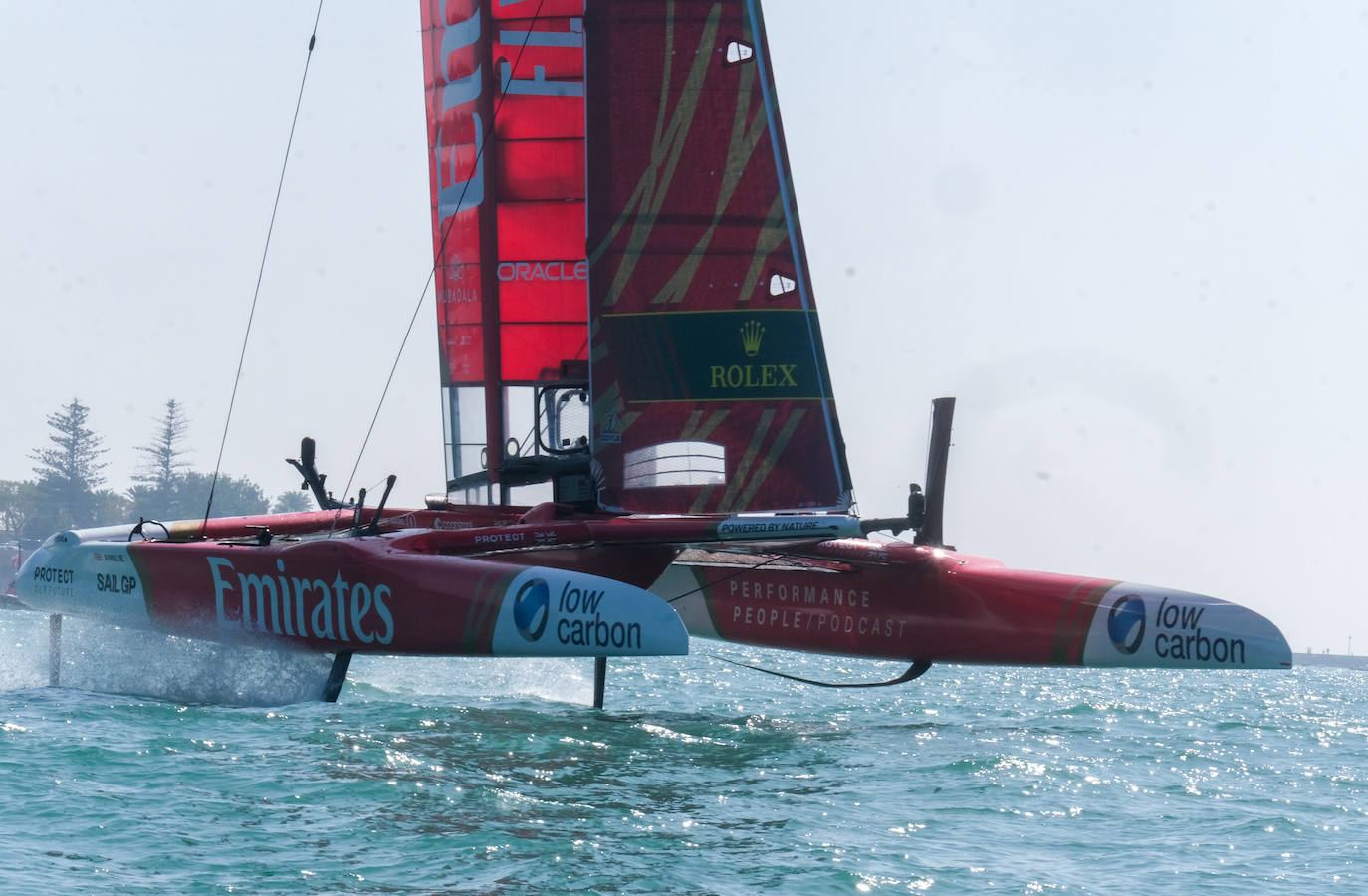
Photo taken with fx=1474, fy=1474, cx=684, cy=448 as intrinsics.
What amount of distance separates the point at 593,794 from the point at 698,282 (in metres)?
4.24

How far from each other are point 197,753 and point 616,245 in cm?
445

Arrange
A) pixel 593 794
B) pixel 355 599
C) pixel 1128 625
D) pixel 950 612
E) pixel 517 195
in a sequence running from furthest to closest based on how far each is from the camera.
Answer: pixel 517 195 → pixel 950 612 → pixel 1128 625 → pixel 355 599 → pixel 593 794

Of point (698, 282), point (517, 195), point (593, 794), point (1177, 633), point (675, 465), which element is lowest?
point (593, 794)

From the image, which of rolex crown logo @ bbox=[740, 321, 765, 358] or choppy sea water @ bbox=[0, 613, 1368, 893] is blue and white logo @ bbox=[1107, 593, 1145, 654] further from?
rolex crown logo @ bbox=[740, 321, 765, 358]

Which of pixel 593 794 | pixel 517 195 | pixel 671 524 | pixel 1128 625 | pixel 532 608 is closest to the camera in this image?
pixel 593 794

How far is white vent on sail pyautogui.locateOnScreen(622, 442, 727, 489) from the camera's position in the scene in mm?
9758

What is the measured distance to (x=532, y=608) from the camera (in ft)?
26.7

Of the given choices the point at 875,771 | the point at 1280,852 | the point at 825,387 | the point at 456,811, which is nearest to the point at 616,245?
the point at 825,387

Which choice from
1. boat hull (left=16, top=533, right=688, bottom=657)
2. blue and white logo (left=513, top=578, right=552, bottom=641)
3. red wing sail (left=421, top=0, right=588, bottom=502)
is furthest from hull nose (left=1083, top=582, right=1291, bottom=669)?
red wing sail (left=421, top=0, right=588, bottom=502)

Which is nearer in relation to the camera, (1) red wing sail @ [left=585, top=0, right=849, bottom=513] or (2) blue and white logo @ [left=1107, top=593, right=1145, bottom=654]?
(2) blue and white logo @ [left=1107, top=593, right=1145, bottom=654]

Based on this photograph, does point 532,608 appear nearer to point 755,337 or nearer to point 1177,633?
point 755,337

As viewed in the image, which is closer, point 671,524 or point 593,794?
point 593,794

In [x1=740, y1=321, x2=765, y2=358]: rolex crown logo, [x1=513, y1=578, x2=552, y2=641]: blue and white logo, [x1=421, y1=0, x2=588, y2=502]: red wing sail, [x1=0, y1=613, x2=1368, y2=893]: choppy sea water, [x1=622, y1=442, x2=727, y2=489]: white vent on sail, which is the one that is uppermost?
[x1=421, y1=0, x2=588, y2=502]: red wing sail

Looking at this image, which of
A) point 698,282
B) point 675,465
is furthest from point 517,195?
point 675,465
